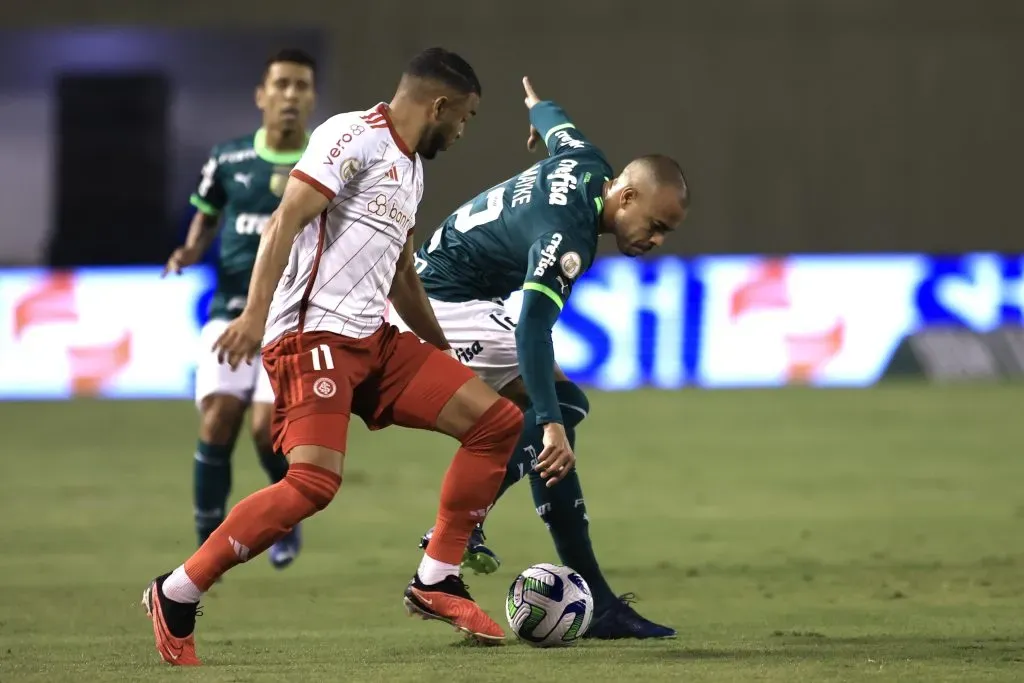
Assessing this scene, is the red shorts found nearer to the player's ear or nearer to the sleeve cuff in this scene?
the sleeve cuff

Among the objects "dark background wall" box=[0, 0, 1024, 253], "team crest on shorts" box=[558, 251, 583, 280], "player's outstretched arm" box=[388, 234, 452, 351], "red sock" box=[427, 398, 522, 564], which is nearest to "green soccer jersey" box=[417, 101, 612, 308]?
"team crest on shorts" box=[558, 251, 583, 280]

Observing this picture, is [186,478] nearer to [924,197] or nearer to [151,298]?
[151,298]

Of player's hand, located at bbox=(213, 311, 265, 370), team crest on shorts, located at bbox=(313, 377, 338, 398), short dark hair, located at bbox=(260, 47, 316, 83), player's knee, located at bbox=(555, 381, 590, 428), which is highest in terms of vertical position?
short dark hair, located at bbox=(260, 47, 316, 83)

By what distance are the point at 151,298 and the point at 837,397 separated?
650cm

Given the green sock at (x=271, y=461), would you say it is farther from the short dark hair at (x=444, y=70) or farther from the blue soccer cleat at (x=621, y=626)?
the short dark hair at (x=444, y=70)

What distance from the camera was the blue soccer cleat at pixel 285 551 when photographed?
25.1 ft

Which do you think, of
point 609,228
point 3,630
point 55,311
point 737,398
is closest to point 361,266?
point 609,228

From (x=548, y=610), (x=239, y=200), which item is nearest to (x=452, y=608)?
(x=548, y=610)

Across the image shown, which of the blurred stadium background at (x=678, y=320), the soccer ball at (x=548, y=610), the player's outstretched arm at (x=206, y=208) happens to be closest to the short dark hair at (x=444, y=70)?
the soccer ball at (x=548, y=610)

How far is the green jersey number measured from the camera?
6090mm

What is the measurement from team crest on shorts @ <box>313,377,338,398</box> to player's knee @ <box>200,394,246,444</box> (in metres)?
2.60

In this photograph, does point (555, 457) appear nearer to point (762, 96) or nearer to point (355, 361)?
point (355, 361)

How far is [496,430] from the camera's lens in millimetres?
5355

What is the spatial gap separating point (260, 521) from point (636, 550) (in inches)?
133
